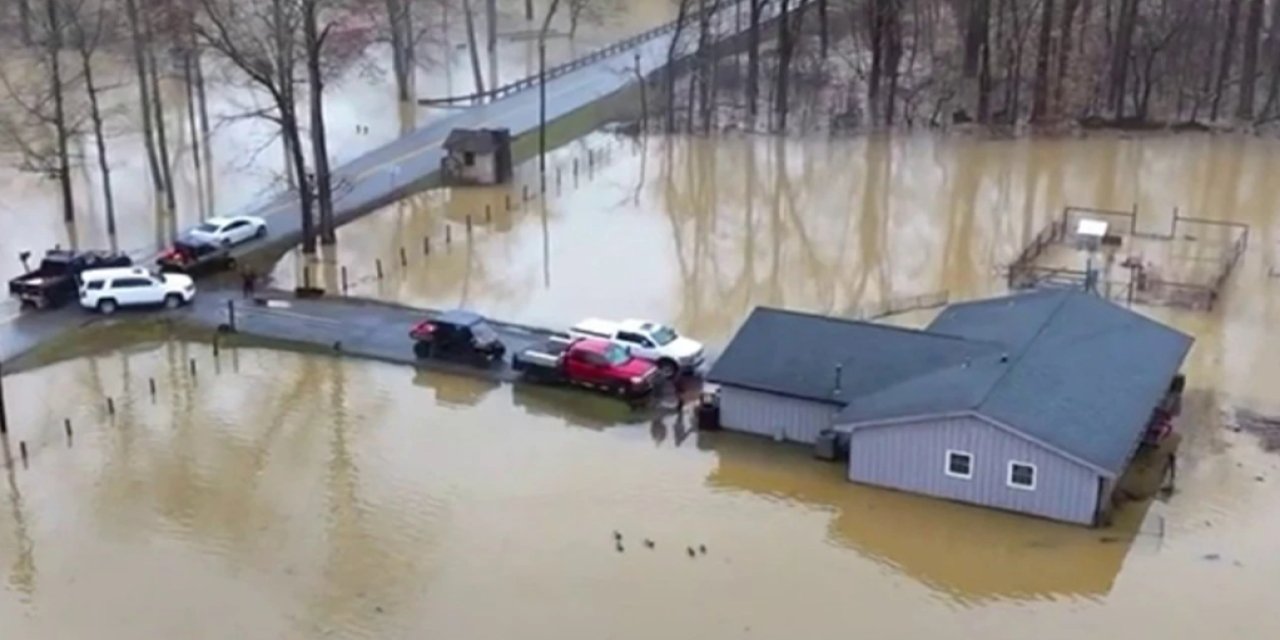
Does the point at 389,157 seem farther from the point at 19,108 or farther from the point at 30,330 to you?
the point at 30,330

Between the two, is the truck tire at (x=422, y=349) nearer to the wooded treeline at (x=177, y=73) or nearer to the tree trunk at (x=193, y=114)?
the wooded treeline at (x=177, y=73)

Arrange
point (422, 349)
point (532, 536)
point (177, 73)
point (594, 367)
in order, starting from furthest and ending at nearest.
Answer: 1. point (177, 73)
2. point (422, 349)
3. point (594, 367)
4. point (532, 536)

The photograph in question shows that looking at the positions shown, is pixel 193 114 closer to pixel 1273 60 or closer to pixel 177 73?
pixel 177 73

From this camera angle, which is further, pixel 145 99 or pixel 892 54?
pixel 892 54

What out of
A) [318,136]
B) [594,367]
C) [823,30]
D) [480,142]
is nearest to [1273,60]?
[823,30]

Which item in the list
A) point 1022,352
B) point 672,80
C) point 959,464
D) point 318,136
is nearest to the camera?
point 959,464

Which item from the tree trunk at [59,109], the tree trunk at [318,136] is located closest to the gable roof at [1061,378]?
the tree trunk at [318,136]

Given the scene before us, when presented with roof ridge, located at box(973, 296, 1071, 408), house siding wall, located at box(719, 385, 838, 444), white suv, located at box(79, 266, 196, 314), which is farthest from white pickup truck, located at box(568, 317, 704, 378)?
white suv, located at box(79, 266, 196, 314)
